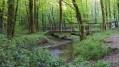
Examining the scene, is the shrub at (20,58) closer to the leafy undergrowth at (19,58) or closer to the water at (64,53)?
the leafy undergrowth at (19,58)

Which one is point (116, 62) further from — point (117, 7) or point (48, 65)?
point (117, 7)

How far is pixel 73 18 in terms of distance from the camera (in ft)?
159

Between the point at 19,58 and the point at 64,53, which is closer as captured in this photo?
the point at 19,58

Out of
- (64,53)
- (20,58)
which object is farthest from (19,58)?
(64,53)

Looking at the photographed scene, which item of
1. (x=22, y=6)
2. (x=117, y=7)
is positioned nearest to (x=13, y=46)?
(x=22, y=6)

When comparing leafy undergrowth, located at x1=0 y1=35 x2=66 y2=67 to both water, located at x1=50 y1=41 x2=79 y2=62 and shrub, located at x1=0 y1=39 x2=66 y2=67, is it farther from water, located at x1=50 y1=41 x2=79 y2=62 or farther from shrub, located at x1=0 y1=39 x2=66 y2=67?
water, located at x1=50 y1=41 x2=79 y2=62

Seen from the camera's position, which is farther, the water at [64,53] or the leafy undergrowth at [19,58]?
the water at [64,53]

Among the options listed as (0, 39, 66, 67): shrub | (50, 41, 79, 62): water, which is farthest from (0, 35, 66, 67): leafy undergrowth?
(50, 41, 79, 62): water

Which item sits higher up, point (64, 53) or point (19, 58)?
point (19, 58)

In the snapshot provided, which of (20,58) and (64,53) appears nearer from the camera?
(20,58)

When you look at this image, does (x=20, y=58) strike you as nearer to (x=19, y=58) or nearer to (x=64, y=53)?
(x=19, y=58)

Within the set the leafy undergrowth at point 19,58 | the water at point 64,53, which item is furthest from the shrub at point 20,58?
the water at point 64,53

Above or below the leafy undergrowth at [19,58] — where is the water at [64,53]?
below

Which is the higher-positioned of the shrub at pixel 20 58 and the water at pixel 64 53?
the shrub at pixel 20 58
